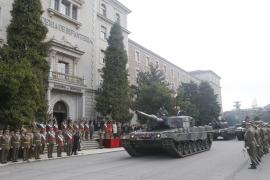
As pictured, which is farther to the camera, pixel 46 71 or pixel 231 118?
pixel 231 118

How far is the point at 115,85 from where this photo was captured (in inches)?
1240

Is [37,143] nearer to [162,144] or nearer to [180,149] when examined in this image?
[162,144]

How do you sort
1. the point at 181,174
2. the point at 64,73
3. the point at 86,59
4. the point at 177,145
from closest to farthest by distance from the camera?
the point at 181,174 → the point at 177,145 → the point at 64,73 → the point at 86,59

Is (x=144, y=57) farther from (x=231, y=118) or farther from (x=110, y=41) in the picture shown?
(x=231, y=118)

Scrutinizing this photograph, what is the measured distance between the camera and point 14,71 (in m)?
18.7

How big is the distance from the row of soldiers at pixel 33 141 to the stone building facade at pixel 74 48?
815cm

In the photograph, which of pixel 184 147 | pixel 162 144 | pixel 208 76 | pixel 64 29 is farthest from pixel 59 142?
pixel 208 76

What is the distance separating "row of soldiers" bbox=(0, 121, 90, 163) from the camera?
1573cm

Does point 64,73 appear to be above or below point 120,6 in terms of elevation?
below

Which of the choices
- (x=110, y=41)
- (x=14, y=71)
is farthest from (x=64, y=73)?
(x=14, y=71)

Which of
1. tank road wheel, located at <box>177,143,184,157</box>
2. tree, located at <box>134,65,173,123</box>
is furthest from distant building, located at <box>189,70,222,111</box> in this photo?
tank road wheel, located at <box>177,143,184,157</box>

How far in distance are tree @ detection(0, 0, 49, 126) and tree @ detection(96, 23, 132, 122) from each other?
22.0 feet

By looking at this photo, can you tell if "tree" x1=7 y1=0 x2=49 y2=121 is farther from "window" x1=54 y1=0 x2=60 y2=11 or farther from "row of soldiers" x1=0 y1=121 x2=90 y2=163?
"window" x1=54 y1=0 x2=60 y2=11

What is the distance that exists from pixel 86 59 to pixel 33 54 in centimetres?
987
